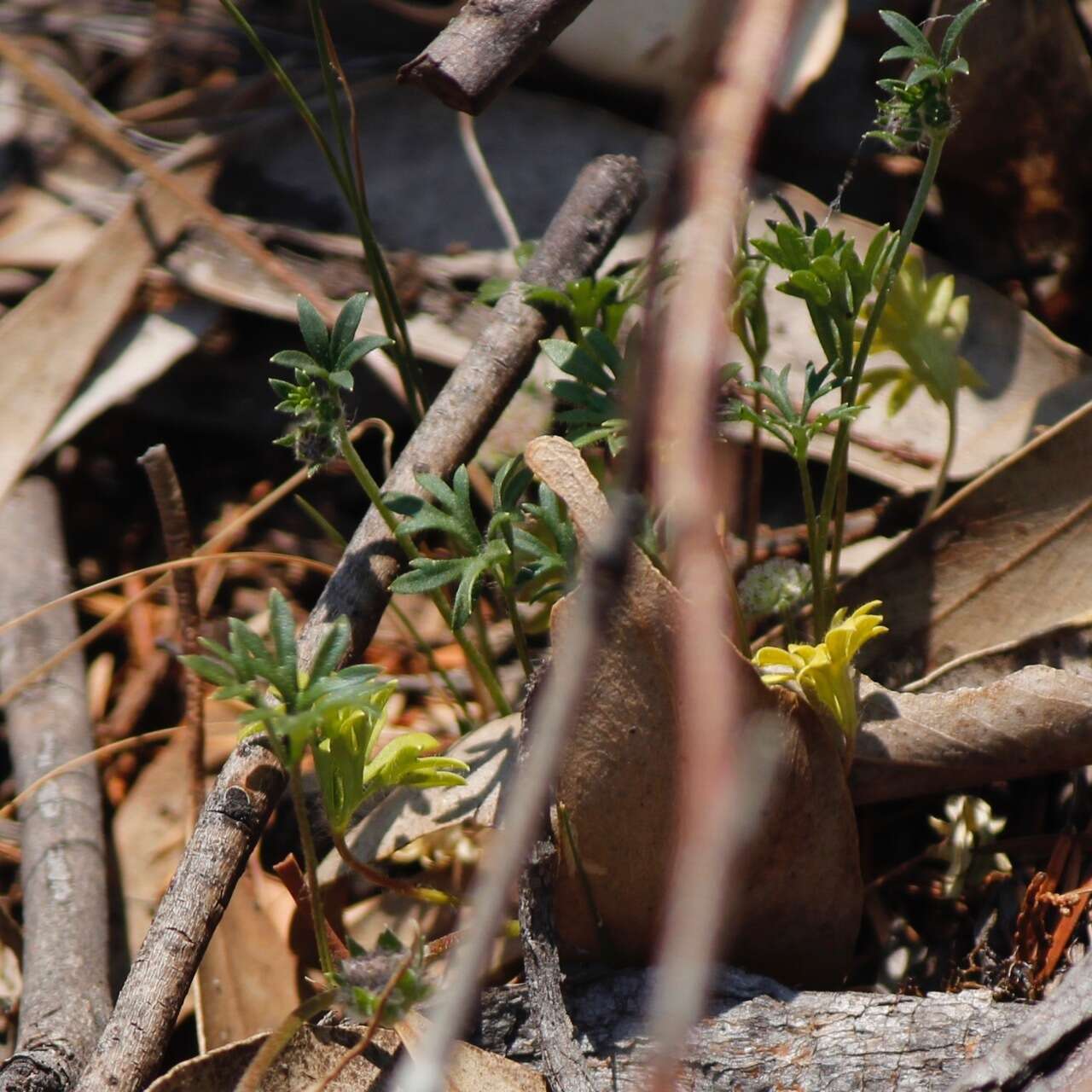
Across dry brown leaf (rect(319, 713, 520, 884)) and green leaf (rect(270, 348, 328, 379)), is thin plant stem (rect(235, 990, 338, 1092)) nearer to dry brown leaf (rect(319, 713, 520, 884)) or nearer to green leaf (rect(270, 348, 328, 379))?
dry brown leaf (rect(319, 713, 520, 884))

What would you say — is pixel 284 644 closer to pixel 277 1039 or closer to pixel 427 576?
pixel 427 576

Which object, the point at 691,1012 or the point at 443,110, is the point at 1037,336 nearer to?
the point at 443,110

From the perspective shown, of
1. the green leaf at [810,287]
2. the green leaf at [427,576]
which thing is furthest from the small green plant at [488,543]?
the green leaf at [810,287]

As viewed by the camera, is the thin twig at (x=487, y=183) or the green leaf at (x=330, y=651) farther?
the thin twig at (x=487, y=183)

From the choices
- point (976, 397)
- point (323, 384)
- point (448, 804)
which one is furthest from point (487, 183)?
point (448, 804)

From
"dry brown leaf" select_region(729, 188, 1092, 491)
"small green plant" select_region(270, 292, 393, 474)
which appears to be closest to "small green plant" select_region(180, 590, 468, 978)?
"small green plant" select_region(270, 292, 393, 474)

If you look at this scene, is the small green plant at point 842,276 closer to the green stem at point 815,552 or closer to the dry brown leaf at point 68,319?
the green stem at point 815,552

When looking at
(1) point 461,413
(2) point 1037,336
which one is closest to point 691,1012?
(1) point 461,413
